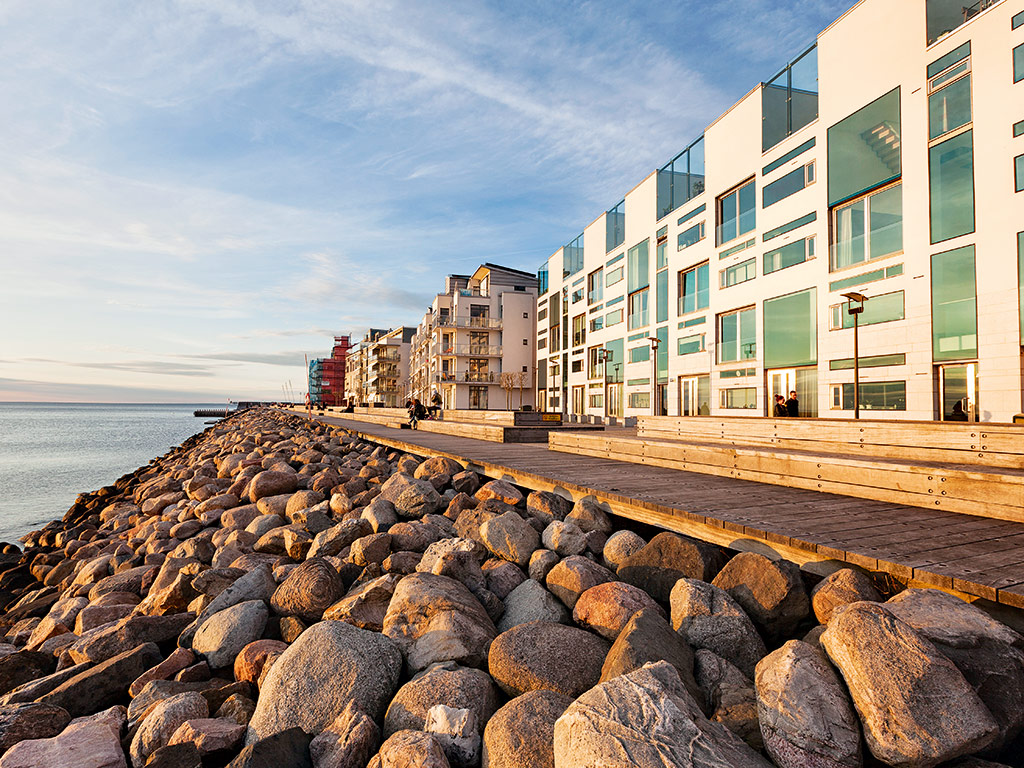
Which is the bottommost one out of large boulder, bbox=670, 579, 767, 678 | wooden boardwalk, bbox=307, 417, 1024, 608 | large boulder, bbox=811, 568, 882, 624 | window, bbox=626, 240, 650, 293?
large boulder, bbox=670, 579, 767, 678

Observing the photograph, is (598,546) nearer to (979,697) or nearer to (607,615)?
(607,615)

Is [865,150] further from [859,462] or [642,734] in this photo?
[642,734]

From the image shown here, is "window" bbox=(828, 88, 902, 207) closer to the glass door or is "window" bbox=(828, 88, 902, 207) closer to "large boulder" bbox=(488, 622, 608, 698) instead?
the glass door

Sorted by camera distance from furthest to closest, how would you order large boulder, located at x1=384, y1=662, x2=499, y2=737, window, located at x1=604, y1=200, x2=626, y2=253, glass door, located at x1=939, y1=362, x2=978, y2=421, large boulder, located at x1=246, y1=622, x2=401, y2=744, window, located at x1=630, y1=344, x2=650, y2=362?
window, located at x1=604, y1=200, x2=626, y2=253 → window, located at x1=630, y1=344, x2=650, y2=362 → glass door, located at x1=939, y1=362, x2=978, y2=421 → large boulder, located at x1=246, y1=622, x2=401, y2=744 → large boulder, located at x1=384, y1=662, x2=499, y2=737

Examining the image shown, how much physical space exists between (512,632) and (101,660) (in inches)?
143

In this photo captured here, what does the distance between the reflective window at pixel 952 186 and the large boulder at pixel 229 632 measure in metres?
19.2

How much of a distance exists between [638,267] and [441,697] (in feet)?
110

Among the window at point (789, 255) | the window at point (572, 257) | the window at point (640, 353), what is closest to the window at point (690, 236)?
the window at point (789, 255)

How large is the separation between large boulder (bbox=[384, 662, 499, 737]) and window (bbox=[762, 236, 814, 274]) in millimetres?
22141

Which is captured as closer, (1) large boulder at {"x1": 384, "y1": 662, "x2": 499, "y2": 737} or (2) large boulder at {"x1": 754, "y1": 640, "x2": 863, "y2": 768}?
(2) large boulder at {"x1": 754, "y1": 640, "x2": 863, "y2": 768}

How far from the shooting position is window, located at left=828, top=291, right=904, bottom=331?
17.3 m

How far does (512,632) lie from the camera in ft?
11.6

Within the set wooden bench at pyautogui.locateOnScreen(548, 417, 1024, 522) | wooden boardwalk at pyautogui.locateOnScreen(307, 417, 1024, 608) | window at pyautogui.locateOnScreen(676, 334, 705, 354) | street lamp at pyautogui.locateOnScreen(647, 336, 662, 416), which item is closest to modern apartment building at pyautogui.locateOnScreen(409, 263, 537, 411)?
Result: street lamp at pyautogui.locateOnScreen(647, 336, 662, 416)

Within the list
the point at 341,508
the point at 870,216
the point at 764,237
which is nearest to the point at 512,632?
the point at 341,508
